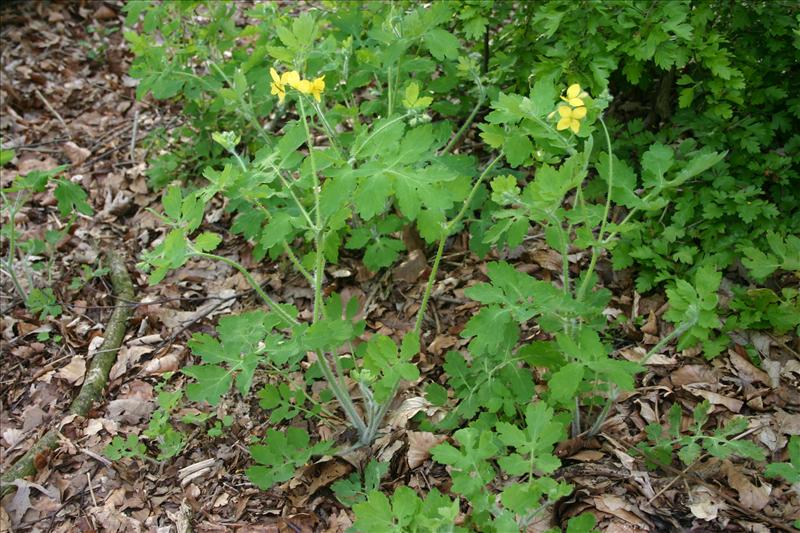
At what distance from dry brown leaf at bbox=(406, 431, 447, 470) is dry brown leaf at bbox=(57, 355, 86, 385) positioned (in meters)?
1.73

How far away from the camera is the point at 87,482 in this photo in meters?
2.73

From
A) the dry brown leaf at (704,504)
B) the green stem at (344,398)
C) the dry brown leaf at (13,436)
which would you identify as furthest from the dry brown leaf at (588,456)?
the dry brown leaf at (13,436)

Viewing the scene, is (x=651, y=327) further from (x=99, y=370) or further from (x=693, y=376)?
(x=99, y=370)

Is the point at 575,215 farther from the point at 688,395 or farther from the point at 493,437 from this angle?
the point at 688,395

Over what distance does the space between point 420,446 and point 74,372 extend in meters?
1.83

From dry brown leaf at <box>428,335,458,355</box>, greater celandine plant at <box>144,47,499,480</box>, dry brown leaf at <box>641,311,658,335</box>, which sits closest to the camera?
greater celandine plant at <box>144,47,499,480</box>

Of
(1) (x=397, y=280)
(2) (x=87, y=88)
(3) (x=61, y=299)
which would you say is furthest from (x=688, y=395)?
(2) (x=87, y=88)

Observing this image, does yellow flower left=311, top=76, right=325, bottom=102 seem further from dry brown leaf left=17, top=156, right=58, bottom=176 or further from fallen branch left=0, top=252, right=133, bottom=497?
dry brown leaf left=17, top=156, right=58, bottom=176

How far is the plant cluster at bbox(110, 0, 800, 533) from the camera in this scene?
204cm

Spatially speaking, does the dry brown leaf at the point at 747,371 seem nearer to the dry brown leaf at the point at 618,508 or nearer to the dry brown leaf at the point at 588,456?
the dry brown leaf at the point at 588,456

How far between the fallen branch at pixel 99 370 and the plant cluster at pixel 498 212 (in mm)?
416

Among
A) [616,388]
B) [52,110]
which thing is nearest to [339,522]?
[616,388]

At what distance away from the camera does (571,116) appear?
2035 mm

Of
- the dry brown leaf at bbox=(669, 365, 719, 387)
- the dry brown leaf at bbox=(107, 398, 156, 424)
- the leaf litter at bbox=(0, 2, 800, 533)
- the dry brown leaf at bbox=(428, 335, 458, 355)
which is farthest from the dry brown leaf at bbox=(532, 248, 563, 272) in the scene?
the dry brown leaf at bbox=(107, 398, 156, 424)
